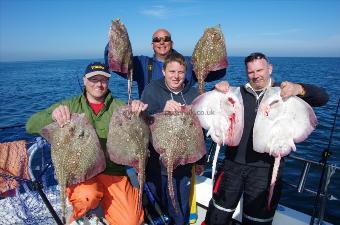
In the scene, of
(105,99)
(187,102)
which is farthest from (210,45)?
(105,99)

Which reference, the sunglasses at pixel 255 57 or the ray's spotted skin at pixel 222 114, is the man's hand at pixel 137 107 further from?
the sunglasses at pixel 255 57

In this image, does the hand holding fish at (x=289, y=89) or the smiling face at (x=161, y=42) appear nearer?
the hand holding fish at (x=289, y=89)

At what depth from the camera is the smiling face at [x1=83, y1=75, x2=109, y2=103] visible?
438 centimetres

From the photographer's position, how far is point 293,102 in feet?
12.8

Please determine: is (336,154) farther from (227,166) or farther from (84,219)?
(84,219)

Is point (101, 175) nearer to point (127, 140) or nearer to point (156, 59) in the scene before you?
point (127, 140)

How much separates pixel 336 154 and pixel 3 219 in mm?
11029

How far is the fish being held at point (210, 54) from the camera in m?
4.91

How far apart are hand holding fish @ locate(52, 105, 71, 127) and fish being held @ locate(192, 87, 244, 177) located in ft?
5.76

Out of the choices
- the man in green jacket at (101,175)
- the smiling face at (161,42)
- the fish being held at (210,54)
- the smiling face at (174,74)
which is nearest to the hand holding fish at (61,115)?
the man in green jacket at (101,175)

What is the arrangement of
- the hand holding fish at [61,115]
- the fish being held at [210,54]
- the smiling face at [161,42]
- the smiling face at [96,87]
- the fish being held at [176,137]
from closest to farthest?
the hand holding fish at [61,115] → the fish being held at [176,137] → the smiling face at [96,87] → the fish being held at [210,54] → the smiling face at [161,42]

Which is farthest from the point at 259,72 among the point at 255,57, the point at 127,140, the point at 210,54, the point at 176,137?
the point at 127,140

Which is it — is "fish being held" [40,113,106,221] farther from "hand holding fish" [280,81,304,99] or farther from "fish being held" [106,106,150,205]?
"hand holding fish" [280,81,304,99]

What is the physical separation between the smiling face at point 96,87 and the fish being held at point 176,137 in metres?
0.88
